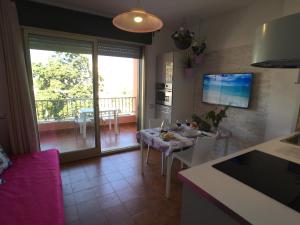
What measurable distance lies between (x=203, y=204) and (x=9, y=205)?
1.50m

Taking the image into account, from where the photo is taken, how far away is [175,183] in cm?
248

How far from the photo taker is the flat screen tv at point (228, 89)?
2.55 m

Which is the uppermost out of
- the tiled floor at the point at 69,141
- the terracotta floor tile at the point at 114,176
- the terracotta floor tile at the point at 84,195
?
the tiled floor at the point at 69,141

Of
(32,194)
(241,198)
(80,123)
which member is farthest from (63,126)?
(241,198)

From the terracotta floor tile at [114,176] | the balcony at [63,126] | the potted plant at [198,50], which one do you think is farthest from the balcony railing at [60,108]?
the potted plant at [198,50]

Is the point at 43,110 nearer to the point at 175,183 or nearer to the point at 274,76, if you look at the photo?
the point at 175,183

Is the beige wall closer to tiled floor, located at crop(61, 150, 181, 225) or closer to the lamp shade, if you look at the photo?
tiled floor, located at crop(61, 150, 181, 225)

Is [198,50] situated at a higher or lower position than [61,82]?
higher

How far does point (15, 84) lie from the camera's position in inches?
89.7

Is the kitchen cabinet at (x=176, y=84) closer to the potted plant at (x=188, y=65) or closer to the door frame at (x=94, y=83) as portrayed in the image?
the potted plant at (x=188, y=65)

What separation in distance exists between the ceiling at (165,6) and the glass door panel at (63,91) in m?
0.53

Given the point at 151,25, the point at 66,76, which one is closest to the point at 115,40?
the point at 66,76

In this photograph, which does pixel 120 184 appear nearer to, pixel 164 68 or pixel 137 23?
pixel 137 23

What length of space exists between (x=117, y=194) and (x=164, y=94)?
202 centimetres
